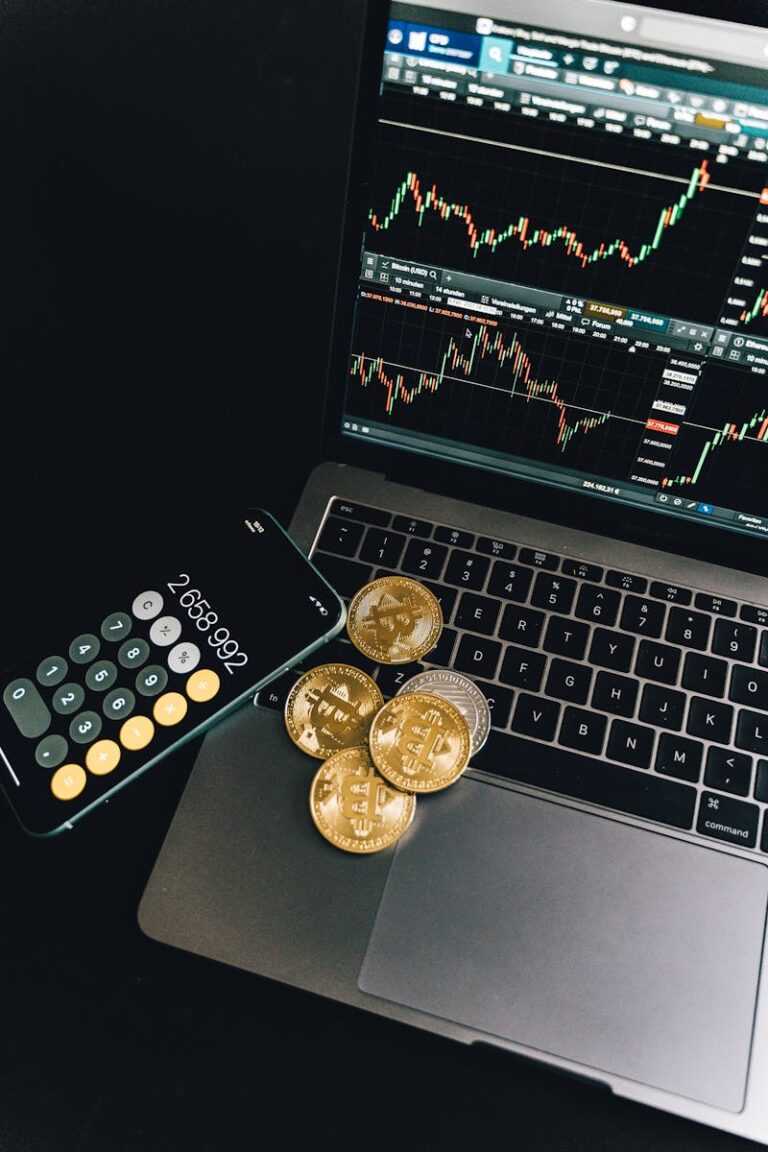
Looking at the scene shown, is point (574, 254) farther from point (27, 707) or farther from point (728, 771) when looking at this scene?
point (27, 707)

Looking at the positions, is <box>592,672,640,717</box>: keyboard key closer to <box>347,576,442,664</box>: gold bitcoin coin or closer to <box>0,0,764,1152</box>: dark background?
<box>347,576,442,664</box>: gold bitcoin coin

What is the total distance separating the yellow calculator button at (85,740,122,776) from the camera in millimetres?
621

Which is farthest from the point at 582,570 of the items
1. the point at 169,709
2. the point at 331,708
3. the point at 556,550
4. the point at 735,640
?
the point at 169,709

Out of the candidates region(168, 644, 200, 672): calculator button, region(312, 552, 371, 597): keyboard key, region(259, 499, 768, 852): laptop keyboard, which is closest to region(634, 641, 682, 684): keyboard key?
region(259, 499, 768, 852): laptop keyboard

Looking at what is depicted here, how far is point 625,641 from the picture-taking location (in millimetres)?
697

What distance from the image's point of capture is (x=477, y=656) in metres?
0.69

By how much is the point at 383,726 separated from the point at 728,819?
25 centimetres

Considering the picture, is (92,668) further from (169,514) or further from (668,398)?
(668,398)

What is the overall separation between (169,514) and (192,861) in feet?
0.97

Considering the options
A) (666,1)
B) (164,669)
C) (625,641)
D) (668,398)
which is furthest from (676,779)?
(666,1)

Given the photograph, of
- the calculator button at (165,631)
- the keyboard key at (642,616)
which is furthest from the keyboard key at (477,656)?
A: the calculator button at (165,631)

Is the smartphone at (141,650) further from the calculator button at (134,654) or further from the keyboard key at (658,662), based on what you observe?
the keyboard key at (658,662)

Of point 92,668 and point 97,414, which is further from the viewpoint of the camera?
point 97,414

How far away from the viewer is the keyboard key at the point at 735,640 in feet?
2.28
